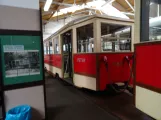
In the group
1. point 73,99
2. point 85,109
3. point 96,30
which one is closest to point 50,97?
point 73,99

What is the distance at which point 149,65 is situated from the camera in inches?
76.5

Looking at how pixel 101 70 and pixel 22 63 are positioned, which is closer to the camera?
pixel 22 63

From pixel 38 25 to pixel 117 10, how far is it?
290 inches

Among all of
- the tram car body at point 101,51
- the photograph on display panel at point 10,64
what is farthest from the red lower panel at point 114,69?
Answer: the photograph on display panel at point 10,64

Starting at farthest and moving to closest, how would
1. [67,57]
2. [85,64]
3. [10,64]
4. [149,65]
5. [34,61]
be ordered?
[67,57], [85,64], [34,61], [10,64], [149,65]

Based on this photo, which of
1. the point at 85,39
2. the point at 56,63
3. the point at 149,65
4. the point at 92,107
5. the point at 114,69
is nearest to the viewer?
the point at 149,65

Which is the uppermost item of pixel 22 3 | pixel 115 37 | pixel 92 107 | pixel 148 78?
pixel 22 3

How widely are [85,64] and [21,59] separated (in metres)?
1.85

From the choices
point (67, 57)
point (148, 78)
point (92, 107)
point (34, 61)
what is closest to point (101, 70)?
point (92, 107)

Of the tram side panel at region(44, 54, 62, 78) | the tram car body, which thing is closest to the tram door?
the tram side panel at region(44, 54, 62, 78)

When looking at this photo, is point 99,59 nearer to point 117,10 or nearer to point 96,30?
point 96,30

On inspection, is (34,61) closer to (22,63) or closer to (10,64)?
(22,63)

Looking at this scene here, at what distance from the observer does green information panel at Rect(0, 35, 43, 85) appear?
2.06 meters

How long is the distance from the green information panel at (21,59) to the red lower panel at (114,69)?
156cm
